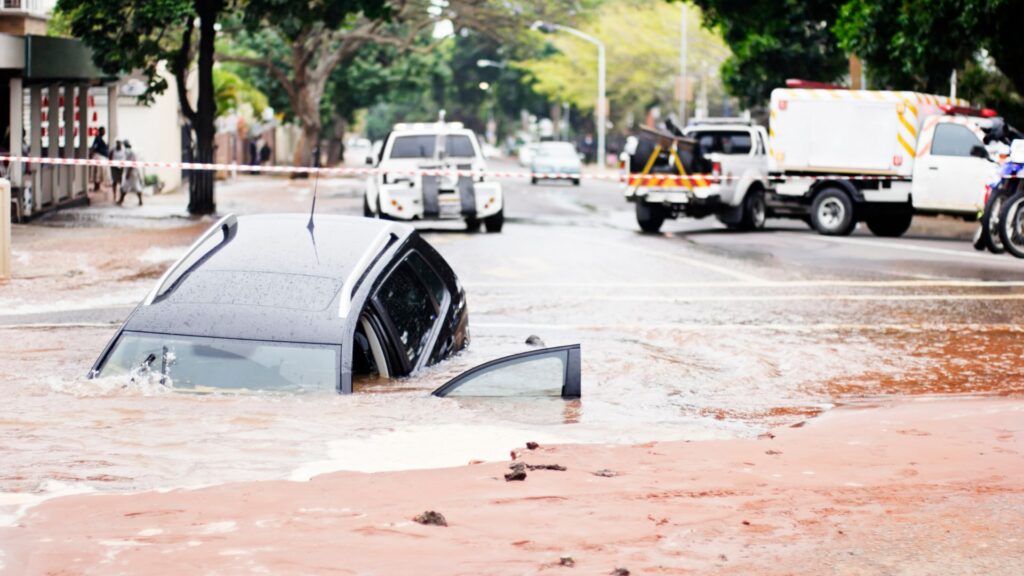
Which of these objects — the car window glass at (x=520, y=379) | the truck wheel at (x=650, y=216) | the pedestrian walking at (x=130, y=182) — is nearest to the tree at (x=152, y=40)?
the pedestrian walking at (x=130, y=182)

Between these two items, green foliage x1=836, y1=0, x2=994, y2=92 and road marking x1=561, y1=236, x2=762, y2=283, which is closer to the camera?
road marking x1=561, y1=236, x2=762, y2=283

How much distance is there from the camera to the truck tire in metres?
26.4

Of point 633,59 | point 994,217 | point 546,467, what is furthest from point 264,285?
point 633,59

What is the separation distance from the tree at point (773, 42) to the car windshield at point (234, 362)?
1134 inches

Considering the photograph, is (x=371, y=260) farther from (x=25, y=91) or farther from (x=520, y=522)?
(x=25, y=91)

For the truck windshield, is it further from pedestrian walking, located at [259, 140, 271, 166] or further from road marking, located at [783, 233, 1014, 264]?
pedestrian walking, located at [259, 140, 271, 166]

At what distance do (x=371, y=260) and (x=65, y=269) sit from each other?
36.2ft

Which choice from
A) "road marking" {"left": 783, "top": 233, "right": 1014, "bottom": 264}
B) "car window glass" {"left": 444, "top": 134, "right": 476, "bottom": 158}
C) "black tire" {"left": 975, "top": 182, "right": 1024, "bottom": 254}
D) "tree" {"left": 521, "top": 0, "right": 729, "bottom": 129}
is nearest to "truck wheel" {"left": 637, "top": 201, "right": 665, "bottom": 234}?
"road marking" {"left": 783, "top": 233, "right": 1014, "bottom": 264}

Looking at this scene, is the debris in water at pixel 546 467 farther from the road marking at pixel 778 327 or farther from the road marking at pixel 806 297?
the road marking at pixel 806 297

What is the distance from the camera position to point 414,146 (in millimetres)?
26281

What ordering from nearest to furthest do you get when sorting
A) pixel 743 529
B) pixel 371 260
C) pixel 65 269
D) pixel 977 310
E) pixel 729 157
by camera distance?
pixel 743 529 → pixel 371 260 → pixel 977 310 → pixel 65 269 → pixel 729 157

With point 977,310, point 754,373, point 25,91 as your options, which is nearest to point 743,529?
point 754,373

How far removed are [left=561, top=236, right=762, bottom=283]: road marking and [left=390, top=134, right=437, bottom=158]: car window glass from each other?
3570 mm

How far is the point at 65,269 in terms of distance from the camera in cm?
1803
